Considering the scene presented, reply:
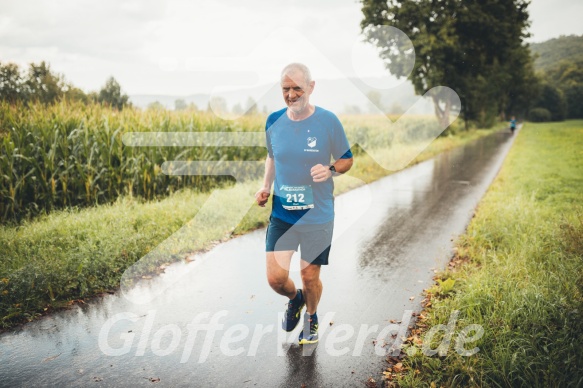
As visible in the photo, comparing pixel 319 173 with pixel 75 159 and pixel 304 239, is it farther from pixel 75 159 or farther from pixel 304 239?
pixel 75 159

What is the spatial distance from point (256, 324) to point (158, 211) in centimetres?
361

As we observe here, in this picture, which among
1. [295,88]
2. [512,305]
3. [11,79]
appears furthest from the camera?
[11,79]

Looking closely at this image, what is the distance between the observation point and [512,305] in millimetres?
3318

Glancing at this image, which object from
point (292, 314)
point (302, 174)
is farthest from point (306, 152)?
point (292, 314)

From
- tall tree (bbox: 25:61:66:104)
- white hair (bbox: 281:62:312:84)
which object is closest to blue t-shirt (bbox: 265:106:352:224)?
white hair (bbox: 281:62:312:84)

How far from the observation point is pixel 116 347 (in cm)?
312

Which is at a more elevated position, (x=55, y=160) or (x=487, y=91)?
(x=487, y=91)

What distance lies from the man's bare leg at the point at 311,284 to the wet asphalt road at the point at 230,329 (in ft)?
1.04

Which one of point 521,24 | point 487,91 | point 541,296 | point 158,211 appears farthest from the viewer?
point 487,91

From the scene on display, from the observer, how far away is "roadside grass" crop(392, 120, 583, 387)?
2.65m

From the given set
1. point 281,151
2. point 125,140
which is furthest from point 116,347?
point 125,140

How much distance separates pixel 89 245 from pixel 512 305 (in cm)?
466

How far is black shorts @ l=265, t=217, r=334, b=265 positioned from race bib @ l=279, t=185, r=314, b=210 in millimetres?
163

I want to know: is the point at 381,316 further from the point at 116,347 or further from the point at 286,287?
the point at 116,347
